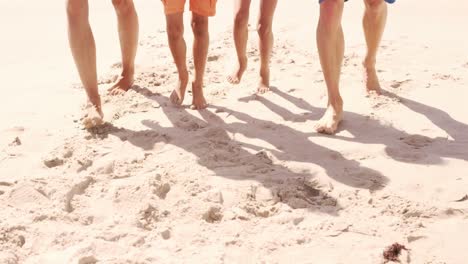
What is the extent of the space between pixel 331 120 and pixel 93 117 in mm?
1399

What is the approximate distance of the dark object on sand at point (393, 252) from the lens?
240 cm

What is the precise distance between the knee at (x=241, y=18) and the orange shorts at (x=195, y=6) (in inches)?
19.2

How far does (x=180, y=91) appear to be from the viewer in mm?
4102

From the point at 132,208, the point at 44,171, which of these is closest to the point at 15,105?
the point at 44,171

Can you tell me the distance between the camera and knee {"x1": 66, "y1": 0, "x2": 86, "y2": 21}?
3559 mm

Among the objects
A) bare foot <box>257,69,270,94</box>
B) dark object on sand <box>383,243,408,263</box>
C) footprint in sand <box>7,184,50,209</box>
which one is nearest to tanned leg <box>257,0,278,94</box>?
bare foot <box>257,69,270,94</box>

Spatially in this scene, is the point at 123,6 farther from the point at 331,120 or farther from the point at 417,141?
the point at 417,141

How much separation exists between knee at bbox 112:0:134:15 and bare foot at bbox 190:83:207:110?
76 cm

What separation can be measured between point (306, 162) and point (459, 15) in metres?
3.58

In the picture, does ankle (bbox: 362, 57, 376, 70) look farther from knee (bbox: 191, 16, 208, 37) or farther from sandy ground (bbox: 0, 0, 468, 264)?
knee (bbox: 191, 16, 208, 37)

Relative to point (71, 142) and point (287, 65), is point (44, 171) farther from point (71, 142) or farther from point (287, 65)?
point (287, 65)

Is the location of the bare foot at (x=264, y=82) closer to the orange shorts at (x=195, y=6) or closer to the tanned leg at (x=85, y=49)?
the orange shorts at (x=195, y=6)

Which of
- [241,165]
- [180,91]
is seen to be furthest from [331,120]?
[180,91]

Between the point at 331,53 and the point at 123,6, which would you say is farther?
the point at 123,6
